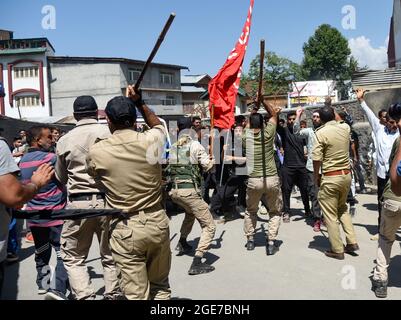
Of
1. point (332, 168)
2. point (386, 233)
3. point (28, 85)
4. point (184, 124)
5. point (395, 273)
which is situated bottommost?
point (395, 273)

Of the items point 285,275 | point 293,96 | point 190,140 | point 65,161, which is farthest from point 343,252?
point 293,96

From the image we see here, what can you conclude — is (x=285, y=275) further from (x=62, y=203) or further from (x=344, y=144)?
(x=62, y=203)

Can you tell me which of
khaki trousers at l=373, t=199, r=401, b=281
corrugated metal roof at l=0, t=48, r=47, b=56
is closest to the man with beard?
khaki trousers at l=373, t=199, r=401, b=281

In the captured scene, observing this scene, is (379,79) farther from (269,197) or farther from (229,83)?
(269,197)

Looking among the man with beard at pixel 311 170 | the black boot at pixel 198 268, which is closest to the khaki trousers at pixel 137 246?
the black boot at pixel 198 268

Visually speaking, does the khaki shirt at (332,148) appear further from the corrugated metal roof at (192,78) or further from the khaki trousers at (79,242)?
the corrugated metal roof at (192,78)

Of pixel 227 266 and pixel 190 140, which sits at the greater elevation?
pixel 190 140

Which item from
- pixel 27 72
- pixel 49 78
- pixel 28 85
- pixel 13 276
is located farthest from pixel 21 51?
pixel 13 276

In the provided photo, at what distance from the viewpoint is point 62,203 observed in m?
4.57

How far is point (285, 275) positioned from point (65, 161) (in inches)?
112

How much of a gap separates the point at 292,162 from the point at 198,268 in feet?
10.6

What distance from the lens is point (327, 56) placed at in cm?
5438

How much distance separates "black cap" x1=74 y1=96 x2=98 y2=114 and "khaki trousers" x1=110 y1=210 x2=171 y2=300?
4.36 feet

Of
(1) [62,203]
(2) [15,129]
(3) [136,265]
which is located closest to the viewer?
(3) [136,265]
